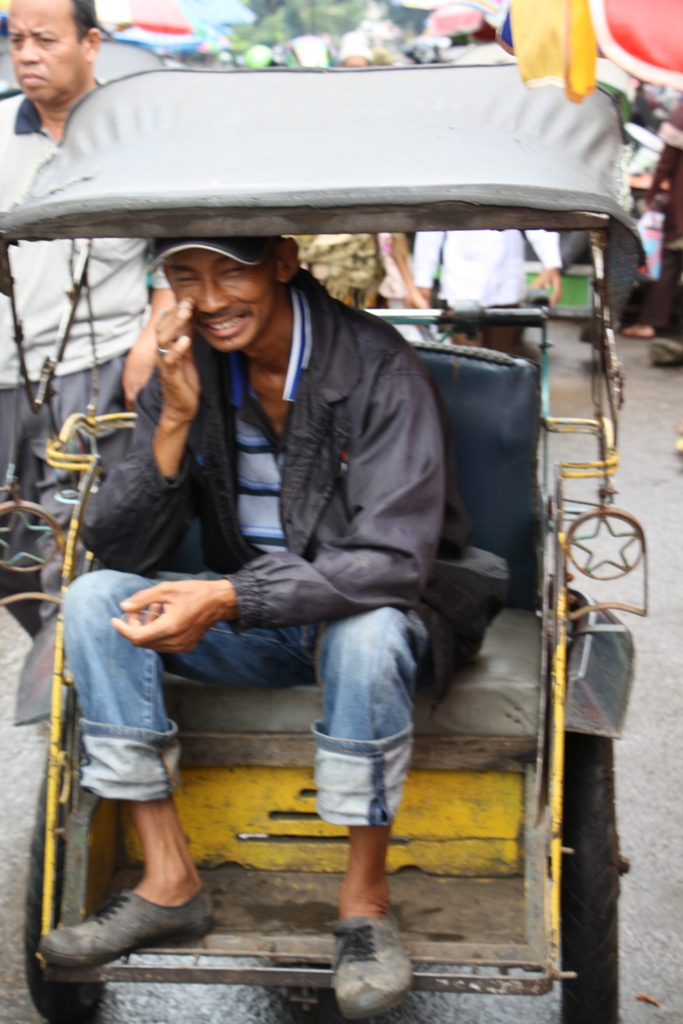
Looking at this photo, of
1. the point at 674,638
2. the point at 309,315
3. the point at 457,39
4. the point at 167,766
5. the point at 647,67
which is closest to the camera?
the point at 647,67

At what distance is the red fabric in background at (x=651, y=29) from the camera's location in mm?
1691

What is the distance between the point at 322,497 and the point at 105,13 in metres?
6.66

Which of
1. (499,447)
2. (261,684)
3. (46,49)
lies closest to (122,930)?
(261,684)

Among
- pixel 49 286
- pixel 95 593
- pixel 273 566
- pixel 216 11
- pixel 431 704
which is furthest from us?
pixel 216 11

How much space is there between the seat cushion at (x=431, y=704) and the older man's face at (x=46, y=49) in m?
1.77

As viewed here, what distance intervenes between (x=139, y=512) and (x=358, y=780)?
72cm

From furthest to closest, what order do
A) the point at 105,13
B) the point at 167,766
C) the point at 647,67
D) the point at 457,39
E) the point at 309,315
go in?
the point at 457,39 < the point at 105,13 < the point at 309,315 < the point at 167,766 < the point at 647,67

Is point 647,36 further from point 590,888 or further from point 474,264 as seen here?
point 474,264

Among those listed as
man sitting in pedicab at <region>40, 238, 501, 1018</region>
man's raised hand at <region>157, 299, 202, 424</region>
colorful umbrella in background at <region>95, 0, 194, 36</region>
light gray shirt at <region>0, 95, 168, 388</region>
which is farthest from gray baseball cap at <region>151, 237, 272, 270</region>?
colorful umbrella in background at <region>95, 0, 194, 36</region>

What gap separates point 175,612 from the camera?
81.4 inches

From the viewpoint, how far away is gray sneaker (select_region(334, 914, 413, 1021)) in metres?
1.98

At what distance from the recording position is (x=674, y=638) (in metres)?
4.33

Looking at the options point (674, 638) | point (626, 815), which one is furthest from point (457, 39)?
point (626, 815)

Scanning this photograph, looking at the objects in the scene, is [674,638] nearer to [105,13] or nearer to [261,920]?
[261,920]
